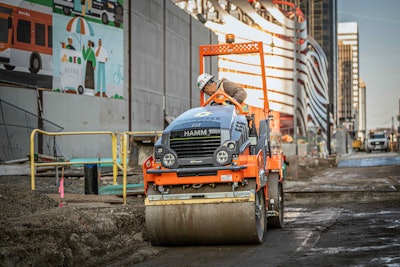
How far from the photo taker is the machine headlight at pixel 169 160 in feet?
32.9

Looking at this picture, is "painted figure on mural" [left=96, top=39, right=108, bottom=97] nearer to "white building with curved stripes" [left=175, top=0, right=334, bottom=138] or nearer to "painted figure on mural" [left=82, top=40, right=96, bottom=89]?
"painted figure on mural" [left=82, top=40, right=96, bottom=89]

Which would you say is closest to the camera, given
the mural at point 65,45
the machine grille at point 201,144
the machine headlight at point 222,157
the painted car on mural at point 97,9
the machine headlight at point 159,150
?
the machine headlight at point 222,157

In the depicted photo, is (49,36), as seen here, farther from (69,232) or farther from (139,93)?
(69,232)

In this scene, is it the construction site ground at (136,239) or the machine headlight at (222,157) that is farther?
the machine headlight at (222,157)

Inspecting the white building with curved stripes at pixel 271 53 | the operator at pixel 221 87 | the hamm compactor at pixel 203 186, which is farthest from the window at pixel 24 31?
the white building with curved stripes at pixel 271 53

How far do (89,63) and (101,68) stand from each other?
1326 millimetres

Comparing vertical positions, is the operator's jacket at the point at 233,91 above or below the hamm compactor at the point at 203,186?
above

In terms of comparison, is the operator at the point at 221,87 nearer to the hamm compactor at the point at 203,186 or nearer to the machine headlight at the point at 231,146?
the hamm compactor at the point at 203,186

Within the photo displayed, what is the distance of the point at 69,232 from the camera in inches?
381

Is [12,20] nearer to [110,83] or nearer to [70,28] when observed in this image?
[70,28]

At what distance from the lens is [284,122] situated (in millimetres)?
141000

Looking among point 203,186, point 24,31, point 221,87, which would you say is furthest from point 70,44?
point 203,186

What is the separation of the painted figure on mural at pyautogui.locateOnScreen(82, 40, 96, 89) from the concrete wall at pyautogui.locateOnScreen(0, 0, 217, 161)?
818mm

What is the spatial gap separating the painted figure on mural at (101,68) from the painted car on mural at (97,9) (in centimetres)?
150
